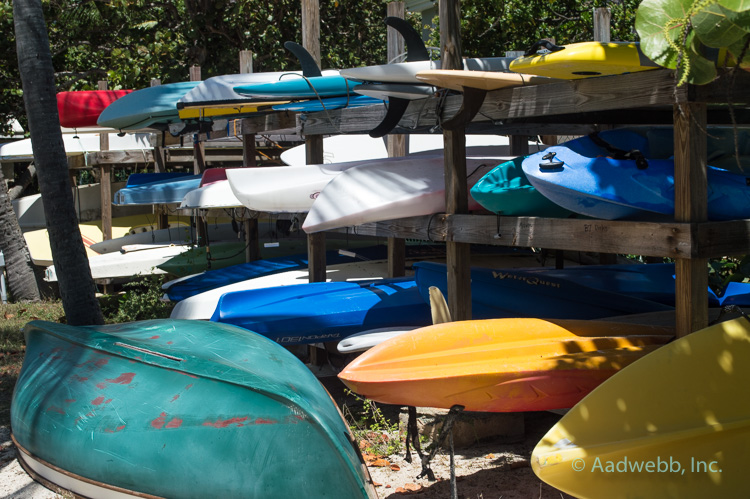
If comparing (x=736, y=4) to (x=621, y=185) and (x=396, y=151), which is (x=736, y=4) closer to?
(x=621, y=185)

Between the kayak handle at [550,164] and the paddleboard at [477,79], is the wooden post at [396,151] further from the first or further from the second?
the kayak handle at [550,164]

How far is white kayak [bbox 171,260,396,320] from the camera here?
645 cm

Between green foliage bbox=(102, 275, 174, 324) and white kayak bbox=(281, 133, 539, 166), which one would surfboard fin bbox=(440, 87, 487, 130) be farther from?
green foliage bbox=(102, 275, 174, 324)

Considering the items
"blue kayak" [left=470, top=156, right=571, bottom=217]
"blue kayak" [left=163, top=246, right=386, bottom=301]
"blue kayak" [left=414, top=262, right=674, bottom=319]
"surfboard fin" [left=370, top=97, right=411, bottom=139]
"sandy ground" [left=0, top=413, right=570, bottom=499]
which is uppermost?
"surfboard fin" [left=370, top=97, right=411, bottom=139]

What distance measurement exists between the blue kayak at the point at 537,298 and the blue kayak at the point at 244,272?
317 centimetres

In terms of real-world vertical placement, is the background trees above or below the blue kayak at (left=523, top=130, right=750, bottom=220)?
above

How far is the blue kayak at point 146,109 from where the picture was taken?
8.49m

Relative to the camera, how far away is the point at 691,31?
205 centimetres

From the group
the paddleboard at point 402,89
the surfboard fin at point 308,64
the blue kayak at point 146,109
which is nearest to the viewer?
the paddleboard at point 402,89

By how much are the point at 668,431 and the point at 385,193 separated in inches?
105

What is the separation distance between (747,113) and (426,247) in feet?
13.5

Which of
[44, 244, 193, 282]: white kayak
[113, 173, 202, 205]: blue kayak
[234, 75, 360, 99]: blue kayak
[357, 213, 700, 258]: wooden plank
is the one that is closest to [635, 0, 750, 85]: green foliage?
[357, 213, 700, 258]: wooden plank

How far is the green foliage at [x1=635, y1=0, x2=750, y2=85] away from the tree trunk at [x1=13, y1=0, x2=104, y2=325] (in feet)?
15.0

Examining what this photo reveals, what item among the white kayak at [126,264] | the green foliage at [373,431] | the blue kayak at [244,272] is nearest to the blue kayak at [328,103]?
the blue kayak at [244,272]
